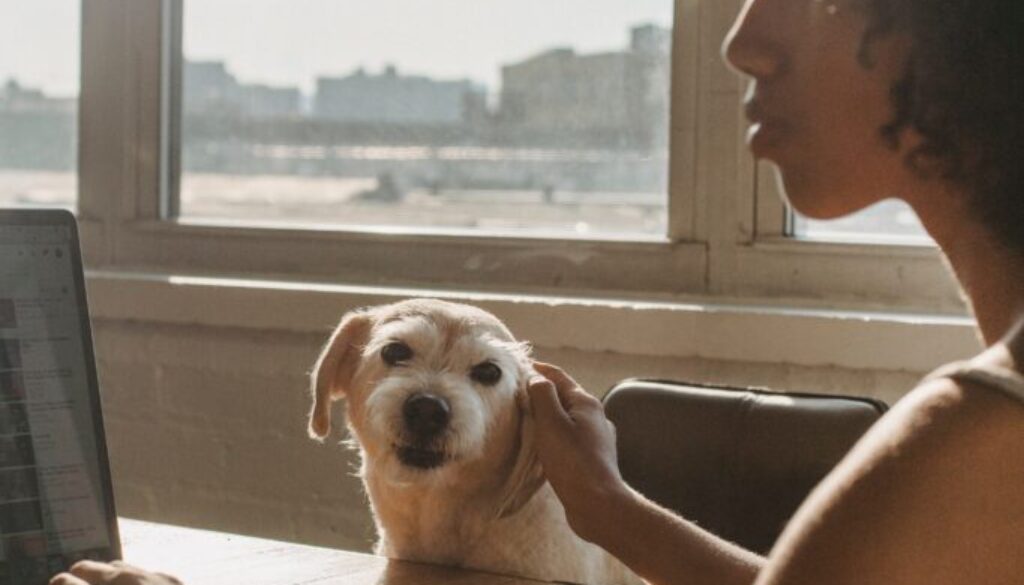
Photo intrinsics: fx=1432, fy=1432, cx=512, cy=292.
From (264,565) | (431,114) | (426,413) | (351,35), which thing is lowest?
(264,565)

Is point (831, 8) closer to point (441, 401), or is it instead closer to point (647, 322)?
point (441, 401)

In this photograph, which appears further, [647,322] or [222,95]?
[222,95]

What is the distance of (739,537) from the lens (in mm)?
1679

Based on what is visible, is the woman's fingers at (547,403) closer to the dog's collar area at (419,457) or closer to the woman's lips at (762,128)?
the dog's collar area at (419,457)

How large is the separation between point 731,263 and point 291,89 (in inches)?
41.9

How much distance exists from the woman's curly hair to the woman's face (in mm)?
11

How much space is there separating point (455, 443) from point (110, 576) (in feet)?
2.03

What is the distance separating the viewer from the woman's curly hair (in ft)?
2.28

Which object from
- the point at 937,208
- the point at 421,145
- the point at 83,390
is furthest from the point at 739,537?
the point at 421,145

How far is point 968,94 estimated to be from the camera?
0.70 meters

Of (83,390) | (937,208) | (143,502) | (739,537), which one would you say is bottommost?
(143,502)

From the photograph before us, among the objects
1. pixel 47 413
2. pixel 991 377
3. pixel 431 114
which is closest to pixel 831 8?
pixel 991 377

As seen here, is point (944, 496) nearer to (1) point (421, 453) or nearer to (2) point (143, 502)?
(1) point (421, 453)

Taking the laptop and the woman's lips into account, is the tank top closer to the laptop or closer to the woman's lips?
the woman's lips
